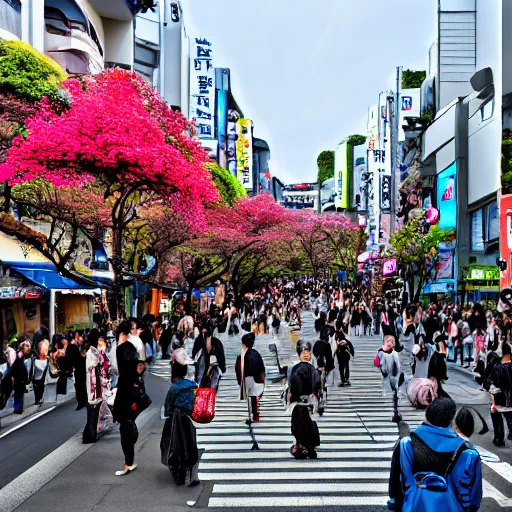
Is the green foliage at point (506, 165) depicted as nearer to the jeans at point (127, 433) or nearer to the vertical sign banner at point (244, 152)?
the jeans at point (127, 433)

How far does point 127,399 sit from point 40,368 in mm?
6905

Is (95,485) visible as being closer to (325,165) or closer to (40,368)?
(40,368)

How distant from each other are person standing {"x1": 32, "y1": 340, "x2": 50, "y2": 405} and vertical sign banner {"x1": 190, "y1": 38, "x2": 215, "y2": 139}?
150 ft

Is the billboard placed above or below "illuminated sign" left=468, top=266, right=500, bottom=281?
above

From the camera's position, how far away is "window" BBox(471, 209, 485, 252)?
40125mm

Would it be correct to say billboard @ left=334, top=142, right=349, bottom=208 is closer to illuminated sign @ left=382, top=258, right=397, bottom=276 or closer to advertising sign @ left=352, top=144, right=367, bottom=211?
advertising sign @ left=352, top=144, right=367, bottom=211

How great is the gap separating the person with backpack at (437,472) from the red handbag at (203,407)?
3.96 meters

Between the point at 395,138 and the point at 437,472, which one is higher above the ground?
the point at 395,138

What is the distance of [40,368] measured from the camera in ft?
49.0

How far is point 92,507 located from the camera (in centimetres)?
747

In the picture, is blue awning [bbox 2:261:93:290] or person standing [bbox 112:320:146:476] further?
blue awning [bbox 2:261:93:290]

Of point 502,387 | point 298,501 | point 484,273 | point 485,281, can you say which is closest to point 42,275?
point 502,387

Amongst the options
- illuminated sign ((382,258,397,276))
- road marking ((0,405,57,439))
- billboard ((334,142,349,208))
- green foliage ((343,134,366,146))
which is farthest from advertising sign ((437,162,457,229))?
billboard ((334,142,349,208))

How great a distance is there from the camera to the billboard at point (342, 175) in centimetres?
9793
